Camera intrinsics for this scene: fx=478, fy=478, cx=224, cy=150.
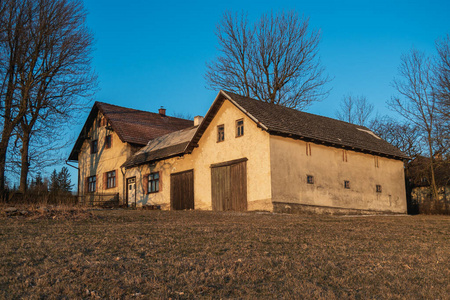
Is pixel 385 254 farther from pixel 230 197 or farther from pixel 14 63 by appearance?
pixel 14 63

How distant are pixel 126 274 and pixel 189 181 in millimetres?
20373

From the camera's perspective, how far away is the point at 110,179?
119 feet

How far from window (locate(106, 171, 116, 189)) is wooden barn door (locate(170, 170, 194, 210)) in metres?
7.54

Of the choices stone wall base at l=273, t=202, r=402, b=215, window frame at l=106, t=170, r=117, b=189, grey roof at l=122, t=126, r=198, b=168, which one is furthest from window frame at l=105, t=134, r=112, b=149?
stone wall base at l=273, t=202, r=402, b=215

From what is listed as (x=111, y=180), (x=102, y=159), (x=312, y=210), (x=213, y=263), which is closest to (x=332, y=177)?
(x=312, y=210)

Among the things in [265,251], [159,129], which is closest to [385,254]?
[265,251]

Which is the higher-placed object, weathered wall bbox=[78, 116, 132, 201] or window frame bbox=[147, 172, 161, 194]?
weathered wall bbox=[78, 116, 132, 201]

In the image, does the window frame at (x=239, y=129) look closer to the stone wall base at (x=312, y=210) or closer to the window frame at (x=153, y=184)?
the stone wall base at (x=312, y=210)

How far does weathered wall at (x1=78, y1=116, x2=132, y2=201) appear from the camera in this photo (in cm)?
3512

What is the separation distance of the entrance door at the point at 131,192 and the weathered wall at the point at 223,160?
539 millimetres

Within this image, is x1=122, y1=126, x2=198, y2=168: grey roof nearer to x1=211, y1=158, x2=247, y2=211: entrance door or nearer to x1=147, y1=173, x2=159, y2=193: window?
x1=147, y1=173, x2=159, y2=193: window

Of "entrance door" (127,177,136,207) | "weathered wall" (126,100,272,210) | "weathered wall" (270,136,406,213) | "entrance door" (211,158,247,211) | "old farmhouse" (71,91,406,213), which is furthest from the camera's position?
"entrance door" (127,177,136,207)

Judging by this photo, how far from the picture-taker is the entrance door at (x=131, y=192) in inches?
1303

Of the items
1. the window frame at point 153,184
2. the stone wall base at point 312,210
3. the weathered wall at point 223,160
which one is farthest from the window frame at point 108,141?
the stone wall base at point 312,210
